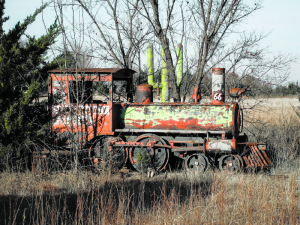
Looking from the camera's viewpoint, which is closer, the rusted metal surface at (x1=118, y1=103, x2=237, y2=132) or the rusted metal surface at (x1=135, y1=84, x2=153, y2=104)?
the rusted metal surface at (x1=118, y1=103, x2=237, y2=132)

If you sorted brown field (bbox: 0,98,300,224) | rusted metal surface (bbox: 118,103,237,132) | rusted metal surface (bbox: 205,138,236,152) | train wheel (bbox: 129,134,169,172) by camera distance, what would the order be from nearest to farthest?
brown field (bbox: 0,98,300,224)
rusted metal surface (bbox: 205,138,236,152)
rusted metal surface (bbox: 118,103,237,132)
train wheel (bbox: 129,134,169,172)

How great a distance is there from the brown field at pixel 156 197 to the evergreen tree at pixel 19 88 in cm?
91

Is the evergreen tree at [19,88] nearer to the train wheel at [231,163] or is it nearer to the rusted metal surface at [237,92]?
the train wheel at [231,163]

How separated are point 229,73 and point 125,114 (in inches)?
174

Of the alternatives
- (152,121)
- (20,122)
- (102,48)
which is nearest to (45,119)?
(20,122)

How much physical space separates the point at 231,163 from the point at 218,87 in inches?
77.5

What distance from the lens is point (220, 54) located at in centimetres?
1093

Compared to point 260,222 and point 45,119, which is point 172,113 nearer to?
point 45,119

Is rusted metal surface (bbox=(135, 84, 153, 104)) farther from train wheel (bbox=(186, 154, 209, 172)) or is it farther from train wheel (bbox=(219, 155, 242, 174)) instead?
train wheel (bbox=(219, 155, 242, 174))

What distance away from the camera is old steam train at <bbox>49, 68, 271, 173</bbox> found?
838cm

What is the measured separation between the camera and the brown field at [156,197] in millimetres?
4633

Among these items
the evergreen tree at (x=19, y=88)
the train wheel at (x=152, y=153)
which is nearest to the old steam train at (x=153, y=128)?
the train wheel at (x=152, y=153)

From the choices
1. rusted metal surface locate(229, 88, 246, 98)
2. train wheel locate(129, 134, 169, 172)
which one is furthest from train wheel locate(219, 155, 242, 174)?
rusted metal surface locate(229, 88, 246, 98)

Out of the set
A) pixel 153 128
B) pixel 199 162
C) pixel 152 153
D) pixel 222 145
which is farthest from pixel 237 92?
pixel 152 153
